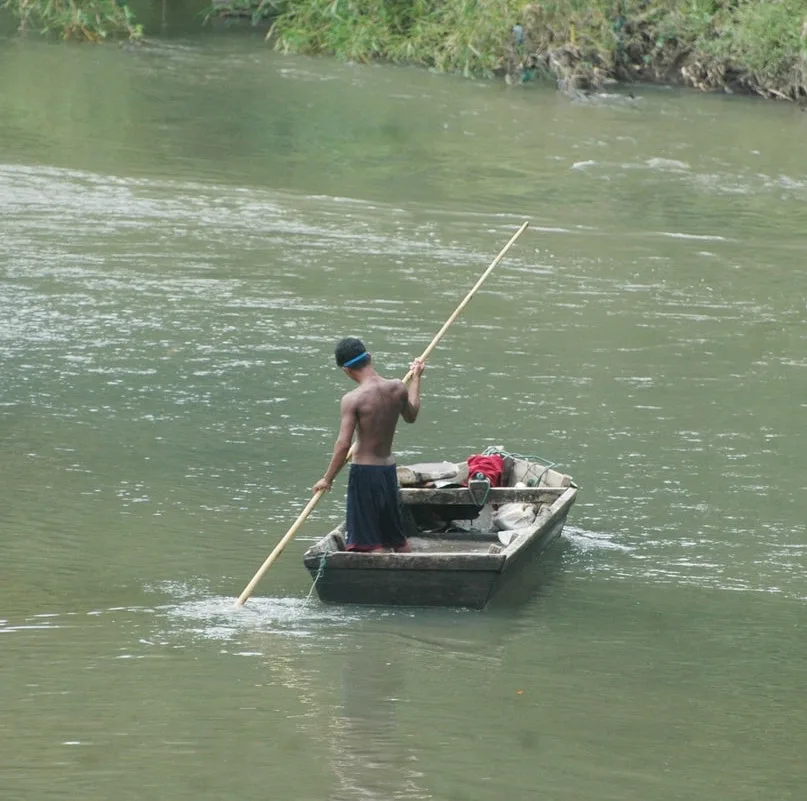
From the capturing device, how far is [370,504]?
8930 mm

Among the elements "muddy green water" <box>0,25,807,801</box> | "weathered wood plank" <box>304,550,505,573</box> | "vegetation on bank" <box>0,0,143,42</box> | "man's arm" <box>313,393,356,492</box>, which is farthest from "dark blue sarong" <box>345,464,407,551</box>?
"vegetation on bank" <box>0,0,143,42</box>

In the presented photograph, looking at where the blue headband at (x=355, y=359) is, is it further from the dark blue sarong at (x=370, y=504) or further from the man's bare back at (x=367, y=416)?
the dark blue sarong at (x=370, y=504)

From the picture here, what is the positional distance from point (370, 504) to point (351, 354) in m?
0.84

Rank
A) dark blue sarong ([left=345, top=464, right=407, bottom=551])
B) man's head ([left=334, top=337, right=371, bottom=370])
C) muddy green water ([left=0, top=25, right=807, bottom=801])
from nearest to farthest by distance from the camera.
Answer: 1. muddy green water ([left=0, top=25, right=807, bottom=801])
2. man's head ([left=334, top=337, right=371, bottom=370])
3. dark blue sarong ([left=345, top=464, right=407, bottom=551])

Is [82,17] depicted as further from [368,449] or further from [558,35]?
[368,449]

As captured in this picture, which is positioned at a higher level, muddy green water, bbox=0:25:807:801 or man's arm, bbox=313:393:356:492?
man's arm, bbox=313:393:356:492

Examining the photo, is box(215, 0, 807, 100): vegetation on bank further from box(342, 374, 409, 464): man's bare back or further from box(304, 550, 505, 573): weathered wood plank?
box(304, 550, 505, 573): weathered wood plank

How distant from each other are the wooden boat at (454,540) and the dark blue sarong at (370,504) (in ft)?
0.51

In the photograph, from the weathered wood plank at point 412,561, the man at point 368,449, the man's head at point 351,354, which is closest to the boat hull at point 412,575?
the weathered wood plank at point 412,561

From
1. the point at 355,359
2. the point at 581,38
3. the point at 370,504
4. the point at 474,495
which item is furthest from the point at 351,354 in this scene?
the point at 581,38

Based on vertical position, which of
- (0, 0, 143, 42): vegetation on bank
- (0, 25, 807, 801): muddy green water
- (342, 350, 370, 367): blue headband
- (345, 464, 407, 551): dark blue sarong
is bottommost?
(0, 25, 807, 801): muddy green water

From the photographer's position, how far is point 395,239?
1775 cm

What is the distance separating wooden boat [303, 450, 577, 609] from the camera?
872 centimetres

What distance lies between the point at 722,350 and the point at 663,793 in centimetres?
820
